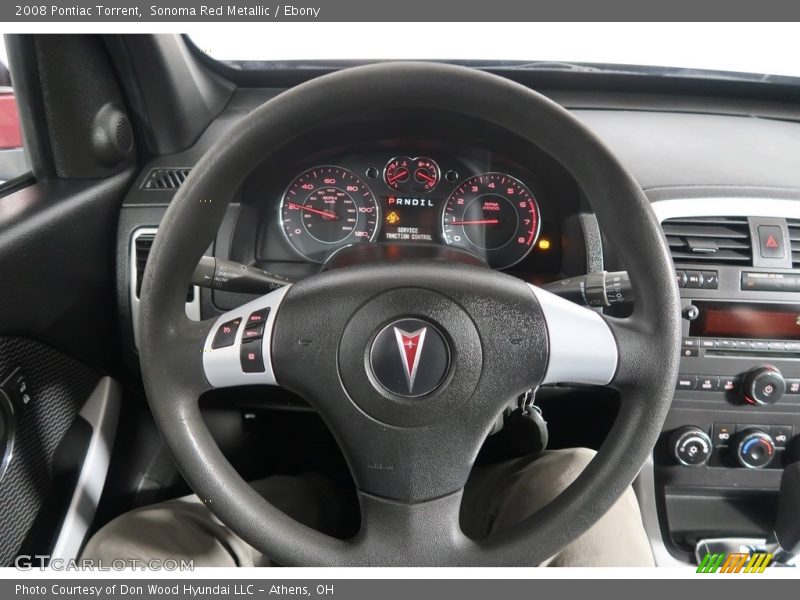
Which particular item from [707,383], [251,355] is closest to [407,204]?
[251,355]

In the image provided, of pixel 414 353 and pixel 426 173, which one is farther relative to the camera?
pixel 426 173

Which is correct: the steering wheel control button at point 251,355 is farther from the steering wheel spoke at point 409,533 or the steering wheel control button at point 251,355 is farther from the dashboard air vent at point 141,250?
the dashboard air vent at point 141,250

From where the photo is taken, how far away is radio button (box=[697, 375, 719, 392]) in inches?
54.1

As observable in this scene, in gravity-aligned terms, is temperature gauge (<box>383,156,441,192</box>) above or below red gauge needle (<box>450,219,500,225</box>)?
above

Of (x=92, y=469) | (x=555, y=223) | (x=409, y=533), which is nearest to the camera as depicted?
(x=409, y=533)

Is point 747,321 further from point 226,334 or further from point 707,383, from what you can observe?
point 226,334

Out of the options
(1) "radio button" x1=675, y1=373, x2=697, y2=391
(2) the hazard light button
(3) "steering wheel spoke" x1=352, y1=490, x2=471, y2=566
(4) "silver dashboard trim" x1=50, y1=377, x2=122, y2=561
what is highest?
(2) the hazard light button

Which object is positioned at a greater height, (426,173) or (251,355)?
(426,173)

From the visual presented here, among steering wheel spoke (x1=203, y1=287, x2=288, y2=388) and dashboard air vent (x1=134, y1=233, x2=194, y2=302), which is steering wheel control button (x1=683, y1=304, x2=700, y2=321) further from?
dashboard air vent (x1=134, y1=233, x2=194, y2=302)

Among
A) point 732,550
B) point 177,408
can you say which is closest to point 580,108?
point 732,550

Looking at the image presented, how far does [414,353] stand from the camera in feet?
2.92

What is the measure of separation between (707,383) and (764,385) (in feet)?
0.37

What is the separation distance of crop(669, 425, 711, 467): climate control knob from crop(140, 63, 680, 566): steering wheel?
0.62 m

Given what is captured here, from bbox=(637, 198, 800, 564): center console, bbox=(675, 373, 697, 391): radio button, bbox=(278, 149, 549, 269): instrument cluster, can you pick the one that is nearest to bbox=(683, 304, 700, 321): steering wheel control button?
bbox=(637, 198, 800, 564): center console
